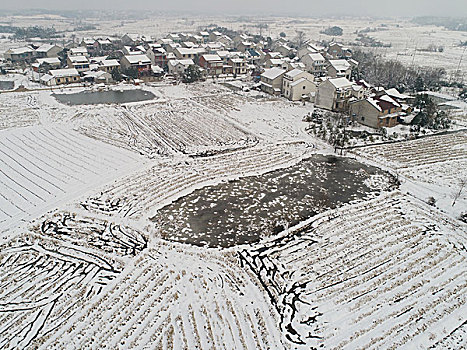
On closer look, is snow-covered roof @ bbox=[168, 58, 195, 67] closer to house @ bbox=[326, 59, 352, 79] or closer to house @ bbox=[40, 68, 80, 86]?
house @ bbox=[40, 68, 80, 86]

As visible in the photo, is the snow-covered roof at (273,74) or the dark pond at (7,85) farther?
the dark pond at (7,85)

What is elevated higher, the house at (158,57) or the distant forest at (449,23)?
the distant forest at (449,23)

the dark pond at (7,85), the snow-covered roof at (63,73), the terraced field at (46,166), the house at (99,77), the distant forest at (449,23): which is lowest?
the terraced field at (46,166)

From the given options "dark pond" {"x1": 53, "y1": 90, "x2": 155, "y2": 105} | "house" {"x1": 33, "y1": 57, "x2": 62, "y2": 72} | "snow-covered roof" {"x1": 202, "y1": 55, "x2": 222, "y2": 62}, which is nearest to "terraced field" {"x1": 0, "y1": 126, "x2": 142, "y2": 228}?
"dark pond" {"x1": 53, "y1": 90, "x2": 155, "y2": 105}

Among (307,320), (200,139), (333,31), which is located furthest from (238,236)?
(333,31)

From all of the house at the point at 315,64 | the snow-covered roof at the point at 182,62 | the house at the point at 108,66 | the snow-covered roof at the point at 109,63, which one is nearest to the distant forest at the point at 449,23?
the house at the point at 315,64

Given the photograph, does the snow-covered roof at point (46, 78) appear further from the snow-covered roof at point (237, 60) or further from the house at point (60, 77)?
the snow-covered roof at point (237, 60)

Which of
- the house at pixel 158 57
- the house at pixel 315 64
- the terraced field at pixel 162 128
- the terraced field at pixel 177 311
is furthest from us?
the house at pixel 158 57
